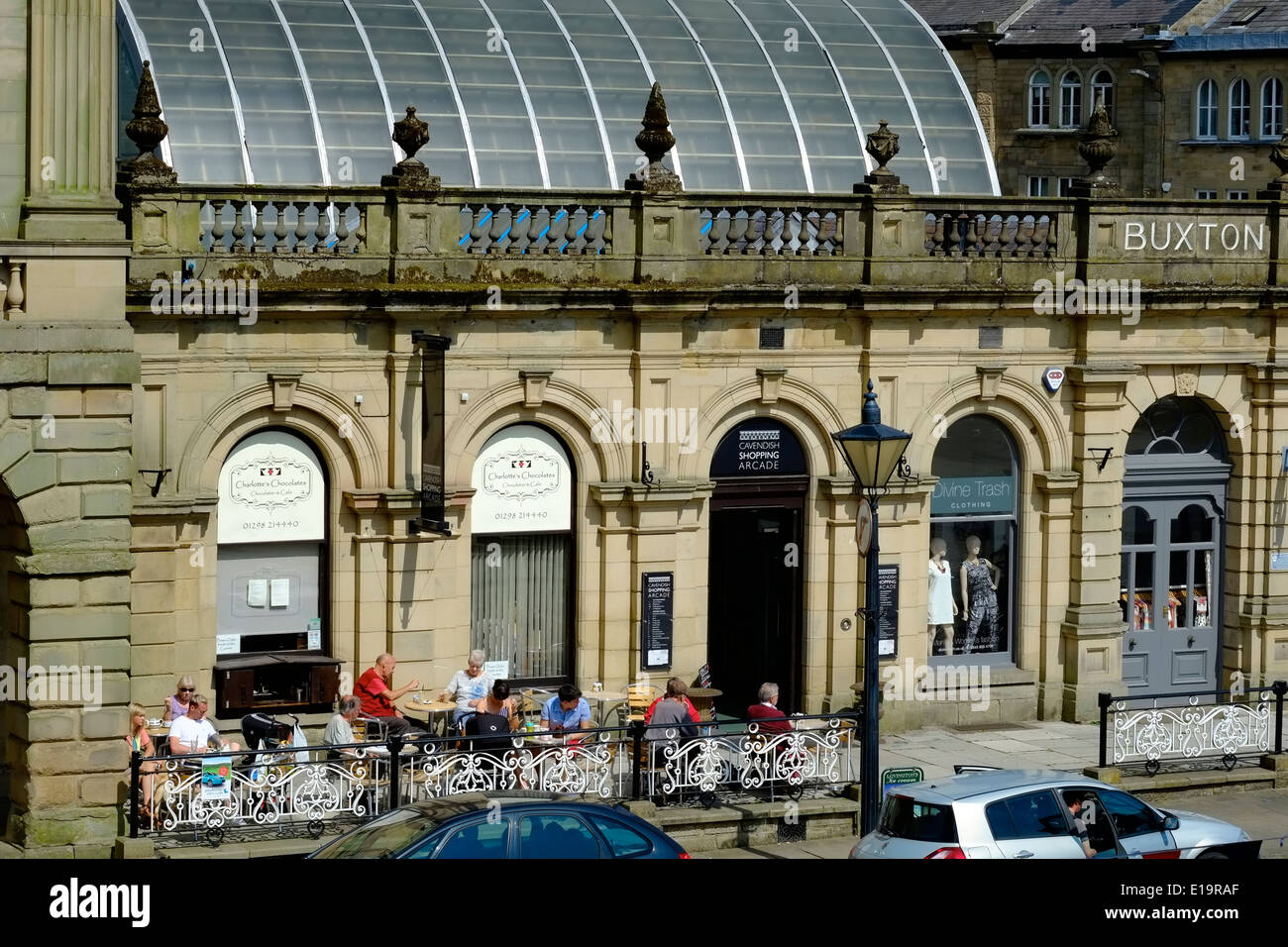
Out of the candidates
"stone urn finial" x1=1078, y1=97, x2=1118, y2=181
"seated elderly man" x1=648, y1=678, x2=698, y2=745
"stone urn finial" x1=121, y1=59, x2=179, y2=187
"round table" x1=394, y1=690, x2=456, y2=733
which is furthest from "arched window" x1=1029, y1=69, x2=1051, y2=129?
"seated elderly man" x1=648, y1=678, x2=698, y2=745

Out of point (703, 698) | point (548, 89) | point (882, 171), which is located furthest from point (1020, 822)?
point (548, 89)

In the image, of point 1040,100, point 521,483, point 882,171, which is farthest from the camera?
point 1040,100

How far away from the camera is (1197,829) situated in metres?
20.0

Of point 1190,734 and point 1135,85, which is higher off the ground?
point 1135,85

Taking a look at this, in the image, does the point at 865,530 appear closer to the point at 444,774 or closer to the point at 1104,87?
the point at 444,774

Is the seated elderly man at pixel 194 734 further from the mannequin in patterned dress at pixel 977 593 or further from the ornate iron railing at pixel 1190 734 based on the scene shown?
the mannequin in patterned dress at pixel 977 593

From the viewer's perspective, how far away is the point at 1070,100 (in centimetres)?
6391

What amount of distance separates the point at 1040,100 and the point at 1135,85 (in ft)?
10.6

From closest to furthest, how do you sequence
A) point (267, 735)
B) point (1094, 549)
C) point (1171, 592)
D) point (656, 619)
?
→ point (267, 735), point (656, 619), point (1094, 549), point (1171, 592)

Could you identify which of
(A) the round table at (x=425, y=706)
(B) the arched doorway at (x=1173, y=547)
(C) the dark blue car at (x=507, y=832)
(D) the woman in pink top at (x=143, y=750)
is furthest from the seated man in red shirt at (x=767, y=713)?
(B) the arched doorway at (x=1173, y=547)

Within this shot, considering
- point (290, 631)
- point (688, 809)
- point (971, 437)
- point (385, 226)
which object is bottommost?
point (688, 809)

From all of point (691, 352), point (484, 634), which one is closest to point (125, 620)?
point (484, 634)
